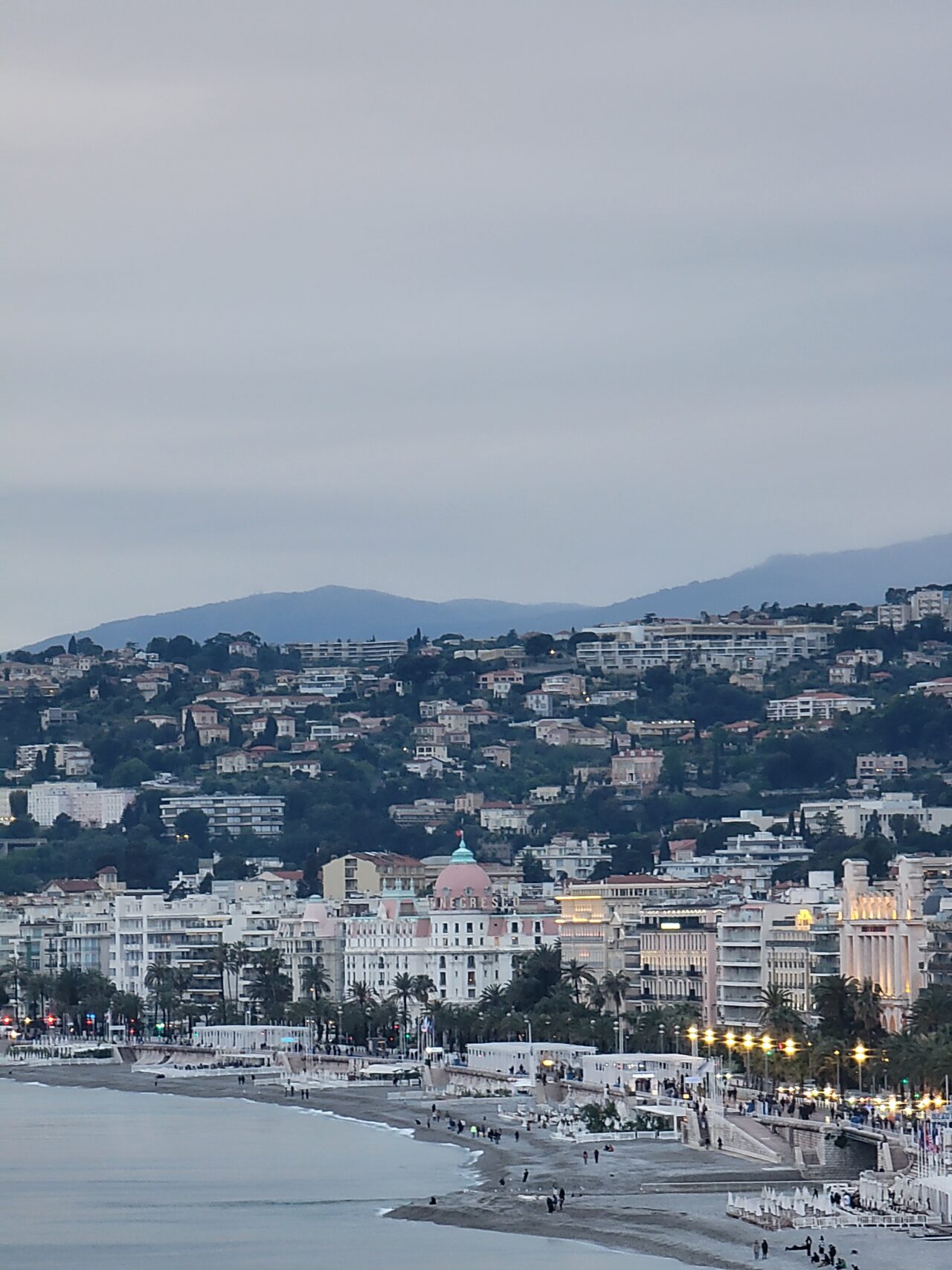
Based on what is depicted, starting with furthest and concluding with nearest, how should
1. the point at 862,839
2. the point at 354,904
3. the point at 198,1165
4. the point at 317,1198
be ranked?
1. the point at 862,839
2. the point at 354,904
3. the point at 198,1165
4. the point at 317,1198

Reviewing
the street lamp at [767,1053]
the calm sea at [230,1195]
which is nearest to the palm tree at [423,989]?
the calm sea at [230,1195]

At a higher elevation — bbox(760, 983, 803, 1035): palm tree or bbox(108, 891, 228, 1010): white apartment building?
bbox(108, 891, 228, 1010): white apartment building

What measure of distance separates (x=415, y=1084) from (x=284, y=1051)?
19295 mm

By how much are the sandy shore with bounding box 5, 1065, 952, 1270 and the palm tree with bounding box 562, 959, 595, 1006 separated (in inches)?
1016

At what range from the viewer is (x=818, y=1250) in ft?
226

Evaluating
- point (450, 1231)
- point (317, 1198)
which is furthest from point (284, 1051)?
point (450, 1231)

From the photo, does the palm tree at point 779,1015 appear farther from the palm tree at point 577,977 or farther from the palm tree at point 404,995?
the palm tree at point 404,995

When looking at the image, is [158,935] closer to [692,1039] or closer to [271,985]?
[271,985]

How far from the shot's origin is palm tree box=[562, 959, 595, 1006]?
134250 mm

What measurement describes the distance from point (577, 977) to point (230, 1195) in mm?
45783

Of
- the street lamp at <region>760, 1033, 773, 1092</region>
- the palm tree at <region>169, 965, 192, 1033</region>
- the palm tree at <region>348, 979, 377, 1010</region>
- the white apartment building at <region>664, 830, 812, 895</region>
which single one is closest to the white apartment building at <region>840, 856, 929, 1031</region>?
the street lamp at <region>760, 1033, 773, 1092</region>

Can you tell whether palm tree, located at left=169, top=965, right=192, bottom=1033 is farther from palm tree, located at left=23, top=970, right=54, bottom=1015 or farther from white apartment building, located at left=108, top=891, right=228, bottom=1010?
palm tree, located at left=23, top=970, right=54, bottom=1015

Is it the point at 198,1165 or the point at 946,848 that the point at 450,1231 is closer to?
the point at 198,1165

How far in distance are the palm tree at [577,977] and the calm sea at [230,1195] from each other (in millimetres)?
13650
